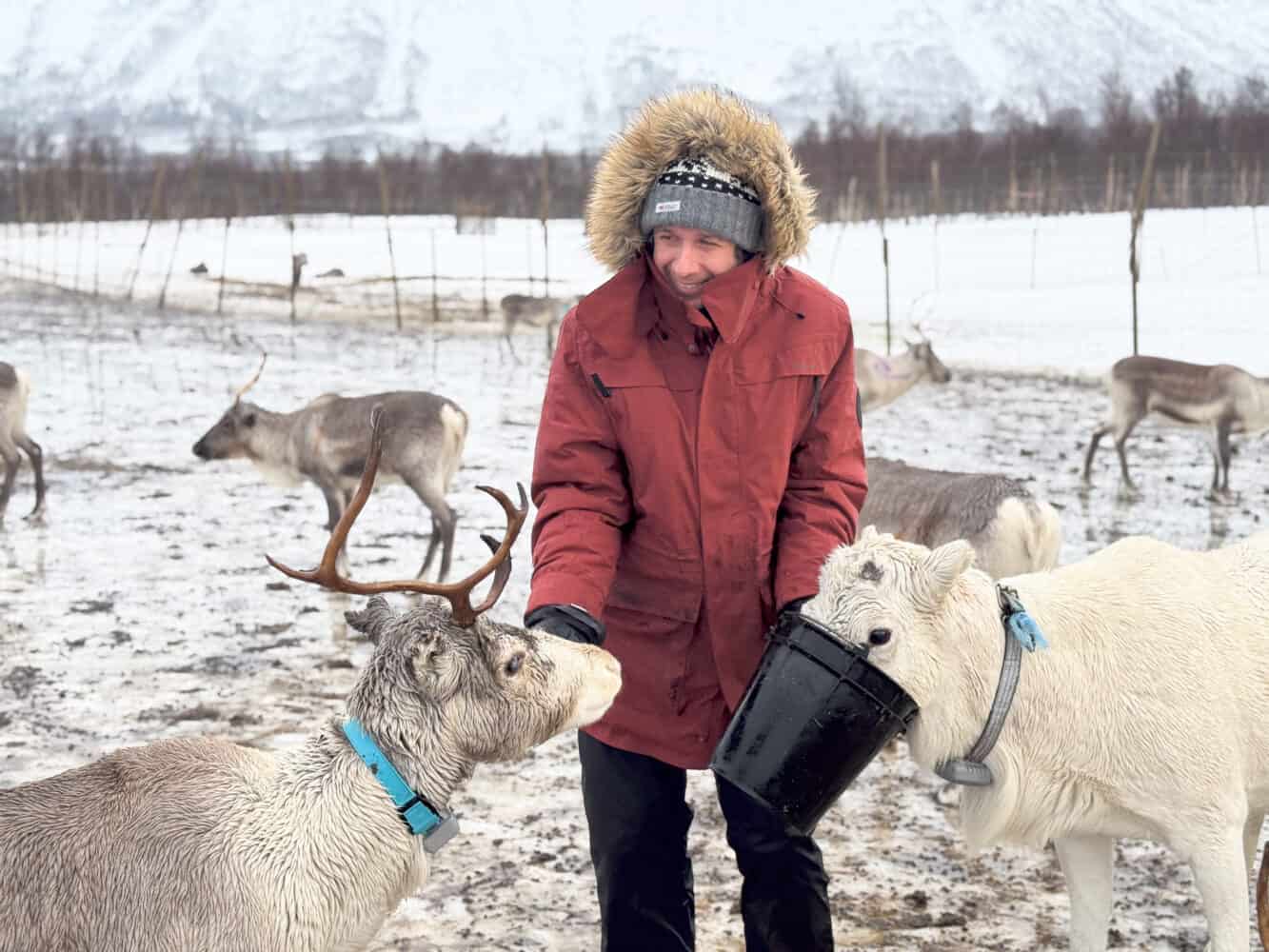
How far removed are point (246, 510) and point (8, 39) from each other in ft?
492

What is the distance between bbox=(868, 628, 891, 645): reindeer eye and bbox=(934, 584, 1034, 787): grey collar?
12.4 inches

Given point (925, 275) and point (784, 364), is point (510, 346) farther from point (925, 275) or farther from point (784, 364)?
point (784, 364)

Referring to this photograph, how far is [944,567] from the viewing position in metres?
2.68

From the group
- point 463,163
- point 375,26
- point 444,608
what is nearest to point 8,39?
point 375,26

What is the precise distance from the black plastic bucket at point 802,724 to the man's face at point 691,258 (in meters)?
0.67

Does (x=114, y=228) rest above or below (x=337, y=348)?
above

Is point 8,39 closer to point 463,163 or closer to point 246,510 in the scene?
point 463,163

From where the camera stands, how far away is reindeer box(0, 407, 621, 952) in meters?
2.44

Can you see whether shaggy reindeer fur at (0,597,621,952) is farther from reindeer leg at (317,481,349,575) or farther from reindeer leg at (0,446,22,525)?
reindeer leg at (0,446,22,525)

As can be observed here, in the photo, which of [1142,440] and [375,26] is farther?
[375,26]

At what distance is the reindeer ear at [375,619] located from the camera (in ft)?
8.36

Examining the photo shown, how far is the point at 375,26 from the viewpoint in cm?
13925

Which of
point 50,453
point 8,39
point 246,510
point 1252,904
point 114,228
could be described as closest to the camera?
point 1252,904

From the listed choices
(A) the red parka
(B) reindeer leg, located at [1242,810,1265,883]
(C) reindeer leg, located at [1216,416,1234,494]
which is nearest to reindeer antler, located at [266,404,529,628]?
(A) the red parka
